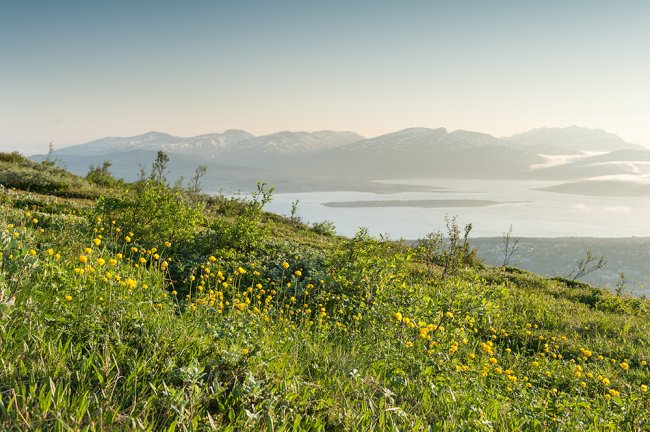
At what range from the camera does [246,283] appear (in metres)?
9.45

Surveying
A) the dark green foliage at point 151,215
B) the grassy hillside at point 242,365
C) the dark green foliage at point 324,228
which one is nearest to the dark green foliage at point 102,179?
the dark green foliage at point 324,228

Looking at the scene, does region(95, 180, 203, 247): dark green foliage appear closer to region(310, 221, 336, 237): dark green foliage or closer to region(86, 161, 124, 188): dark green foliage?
region(310, 221, 336, 237): dark green foliage

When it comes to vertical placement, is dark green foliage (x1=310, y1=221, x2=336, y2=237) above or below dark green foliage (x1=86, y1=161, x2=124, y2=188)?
below

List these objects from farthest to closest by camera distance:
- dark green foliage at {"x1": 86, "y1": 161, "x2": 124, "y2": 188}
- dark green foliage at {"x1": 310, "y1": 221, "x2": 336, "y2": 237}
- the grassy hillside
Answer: dark green foliage at {"x1": 86, "y1": 161, "x2": 124, "y2": 188}, dark green foliage at {"x1": 310, "y1": 221, "x2": 336, "y2": 237}, the grassy hillside

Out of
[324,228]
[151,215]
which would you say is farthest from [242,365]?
[324,228]

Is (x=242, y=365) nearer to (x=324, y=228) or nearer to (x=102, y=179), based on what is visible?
(x=324, y=228)

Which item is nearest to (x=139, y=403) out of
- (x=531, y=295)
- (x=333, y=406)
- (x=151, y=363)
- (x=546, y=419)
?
(x=151, y=363)

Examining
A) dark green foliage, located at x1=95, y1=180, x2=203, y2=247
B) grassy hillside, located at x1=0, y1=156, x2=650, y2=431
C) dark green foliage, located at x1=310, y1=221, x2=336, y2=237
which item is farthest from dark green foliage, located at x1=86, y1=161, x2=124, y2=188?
grassy hillside, located at x1=0, y1=156, x2=650, y2=431

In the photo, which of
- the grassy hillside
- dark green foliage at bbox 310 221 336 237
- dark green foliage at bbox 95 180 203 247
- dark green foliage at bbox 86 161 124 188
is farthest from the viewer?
dark green foliage at bbox 86 161 124 188

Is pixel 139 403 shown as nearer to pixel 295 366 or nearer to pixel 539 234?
pixel 295 366

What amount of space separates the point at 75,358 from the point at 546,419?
14.5 feet

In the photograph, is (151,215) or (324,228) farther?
(324,228)

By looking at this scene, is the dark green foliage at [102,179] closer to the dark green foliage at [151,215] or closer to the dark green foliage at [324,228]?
the dark green foliage at [324,228]

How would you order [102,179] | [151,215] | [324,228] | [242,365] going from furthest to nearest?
[102,179] → [324,228] → [151,215] → [242,365]
